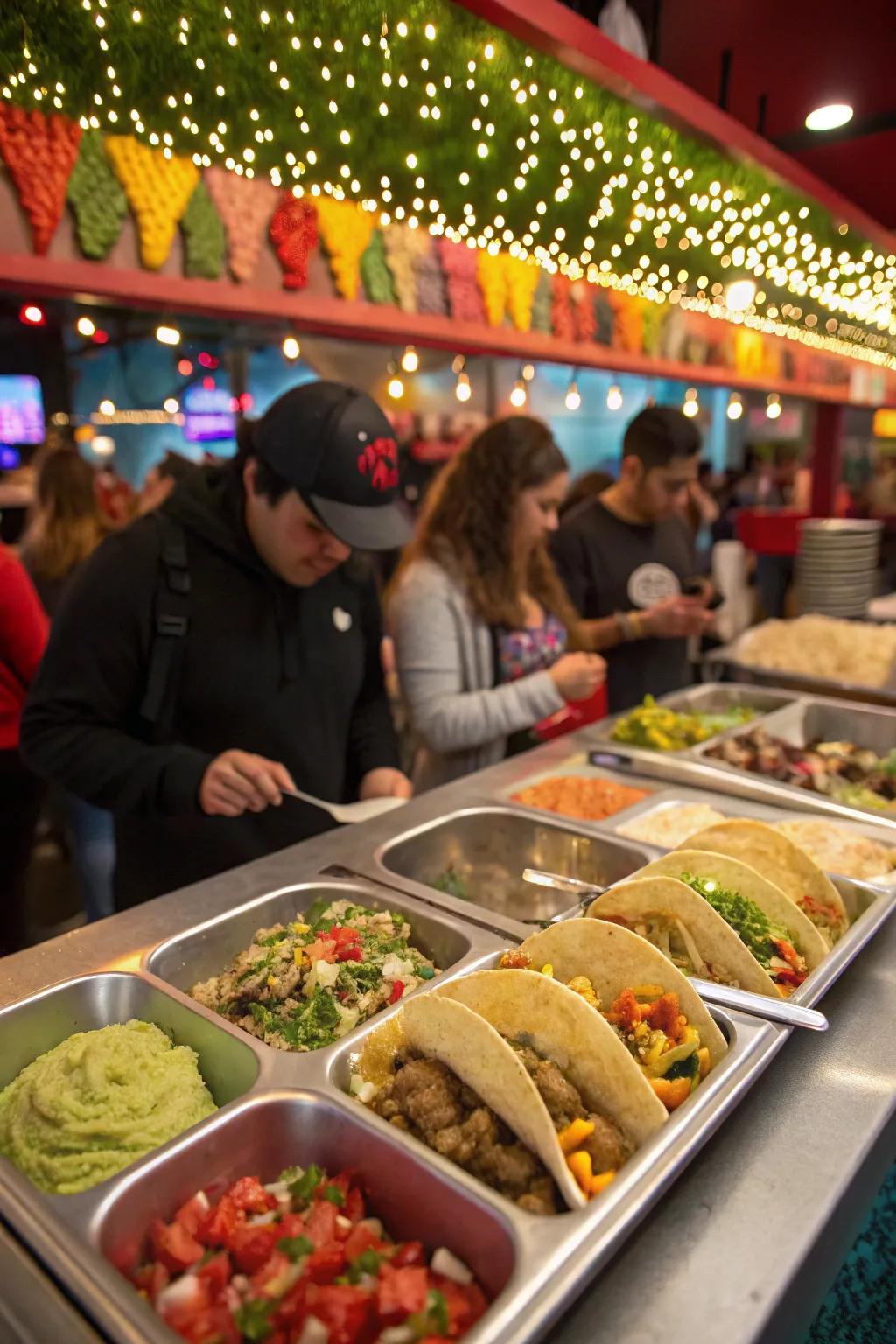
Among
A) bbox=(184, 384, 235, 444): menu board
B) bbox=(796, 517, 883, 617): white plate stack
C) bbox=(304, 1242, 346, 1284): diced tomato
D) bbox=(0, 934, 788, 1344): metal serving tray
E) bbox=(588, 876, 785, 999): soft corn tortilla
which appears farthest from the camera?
bbox=(184, 384, 235, 444): menu board

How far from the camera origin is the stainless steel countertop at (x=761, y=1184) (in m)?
1.03

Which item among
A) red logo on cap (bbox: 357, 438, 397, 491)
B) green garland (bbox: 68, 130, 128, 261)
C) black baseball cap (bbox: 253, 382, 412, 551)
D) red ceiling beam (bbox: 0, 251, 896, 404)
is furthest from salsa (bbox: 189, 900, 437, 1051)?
green garland (bbox: 68, 130, 128, 261)

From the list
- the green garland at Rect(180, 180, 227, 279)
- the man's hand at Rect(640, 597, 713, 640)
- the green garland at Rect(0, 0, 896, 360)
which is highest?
the green garland at Rect(0, 0, 896, 360)

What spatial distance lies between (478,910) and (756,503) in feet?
40.4

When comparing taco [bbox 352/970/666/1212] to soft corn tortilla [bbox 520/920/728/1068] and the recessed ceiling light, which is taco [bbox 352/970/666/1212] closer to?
soft corn tortilla [bbox 520/920/728/1068]

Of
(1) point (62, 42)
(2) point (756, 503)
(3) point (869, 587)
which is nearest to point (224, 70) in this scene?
(1) point (62, 42)

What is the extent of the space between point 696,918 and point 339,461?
129cm

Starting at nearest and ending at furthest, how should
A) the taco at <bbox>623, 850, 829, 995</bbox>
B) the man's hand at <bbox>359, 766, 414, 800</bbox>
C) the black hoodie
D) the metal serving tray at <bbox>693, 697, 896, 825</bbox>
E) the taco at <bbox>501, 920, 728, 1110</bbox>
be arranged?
1. the taco at <bbox>501, 920, 728, 1110</bbox>
2. the taco at <bbox>623, 850, 829, 995</bbox>
3. the black hoodie
4. the man's hand at <bbox>359, 766, 414, 800</bbox>
5. the metal serving tray at <bbox>693, 697, 896, 825</bbox>

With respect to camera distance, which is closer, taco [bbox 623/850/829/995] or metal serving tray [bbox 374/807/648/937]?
taco [bbox 623/850/829/995]

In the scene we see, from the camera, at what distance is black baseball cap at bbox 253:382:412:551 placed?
214 cm

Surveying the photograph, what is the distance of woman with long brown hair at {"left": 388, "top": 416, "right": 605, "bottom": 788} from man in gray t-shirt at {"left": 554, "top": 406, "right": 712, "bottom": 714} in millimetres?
767

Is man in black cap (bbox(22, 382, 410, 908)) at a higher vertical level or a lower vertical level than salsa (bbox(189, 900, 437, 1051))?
higher

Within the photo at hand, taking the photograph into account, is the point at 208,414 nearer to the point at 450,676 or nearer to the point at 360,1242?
the point at 450,676

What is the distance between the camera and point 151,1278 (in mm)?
1097
